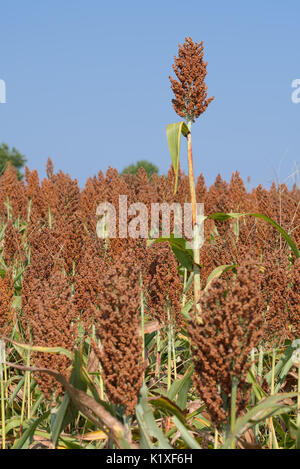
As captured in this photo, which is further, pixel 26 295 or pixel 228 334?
pixel 26 295

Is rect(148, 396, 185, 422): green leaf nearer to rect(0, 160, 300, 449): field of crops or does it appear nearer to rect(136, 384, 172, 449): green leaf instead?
rect(0, 160, 300, 449): field of crops

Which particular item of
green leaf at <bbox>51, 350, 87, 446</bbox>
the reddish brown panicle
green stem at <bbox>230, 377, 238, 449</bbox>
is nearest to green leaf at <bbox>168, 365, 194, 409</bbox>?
green leaf at <bbox>51, 350, 87, 446</bbox>

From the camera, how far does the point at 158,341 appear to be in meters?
4.07

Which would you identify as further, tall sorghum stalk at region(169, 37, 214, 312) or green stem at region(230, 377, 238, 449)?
tall sorghum stalk at region(169, 37, 214, 312)

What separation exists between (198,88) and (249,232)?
124cm

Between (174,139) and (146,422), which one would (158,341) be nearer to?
(174,139)

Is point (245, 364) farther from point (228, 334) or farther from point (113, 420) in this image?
point (113, 420)

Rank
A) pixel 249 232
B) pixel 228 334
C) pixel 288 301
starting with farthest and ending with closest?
pixel 249 232, pixel 288 301, pixel 228 334

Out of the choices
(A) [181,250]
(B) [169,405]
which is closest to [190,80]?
(A) [181,250]

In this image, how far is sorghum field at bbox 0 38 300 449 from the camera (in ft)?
7.64

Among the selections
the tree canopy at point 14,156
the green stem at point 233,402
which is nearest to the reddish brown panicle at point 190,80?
the green stem at point 233,402
